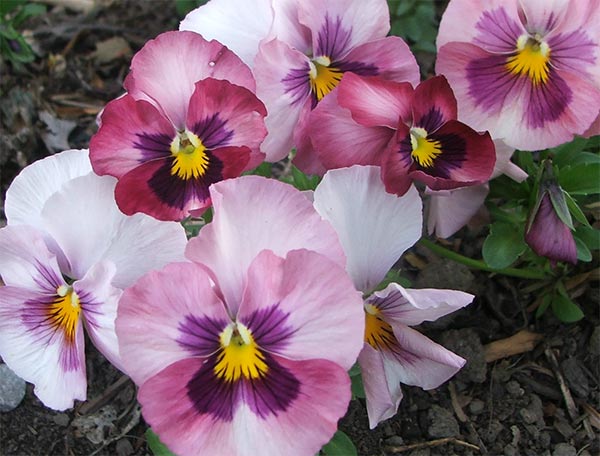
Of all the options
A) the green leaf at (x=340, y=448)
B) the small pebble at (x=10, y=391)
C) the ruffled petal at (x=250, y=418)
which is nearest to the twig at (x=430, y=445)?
the green leaf at (x=340, y=448)

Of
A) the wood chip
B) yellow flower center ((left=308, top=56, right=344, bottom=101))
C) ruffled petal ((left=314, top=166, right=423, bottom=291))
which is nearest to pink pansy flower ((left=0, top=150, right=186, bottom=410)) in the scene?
ruffled petal ((left=314, top=166, right=423, bottom=291))

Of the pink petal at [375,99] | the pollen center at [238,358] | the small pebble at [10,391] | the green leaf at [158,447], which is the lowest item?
the small pebble at [10,391]

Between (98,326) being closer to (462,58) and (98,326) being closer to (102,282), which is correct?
(102,282)

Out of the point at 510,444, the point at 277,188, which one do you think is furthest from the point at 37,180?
the point at 510,444

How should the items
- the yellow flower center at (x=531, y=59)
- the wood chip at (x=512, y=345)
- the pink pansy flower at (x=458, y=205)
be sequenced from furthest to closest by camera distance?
the wood chip at (x=512, y=345), the pink pansy flower at (x=458, y=205), the yellow flower center at (x=531, y=59)

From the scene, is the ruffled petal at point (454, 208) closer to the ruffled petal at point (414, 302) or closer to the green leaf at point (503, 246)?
the green leaf at point (503, 246)

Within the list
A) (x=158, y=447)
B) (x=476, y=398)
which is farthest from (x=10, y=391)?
(x=476, y=398)

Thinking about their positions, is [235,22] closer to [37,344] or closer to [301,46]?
[301,46]
